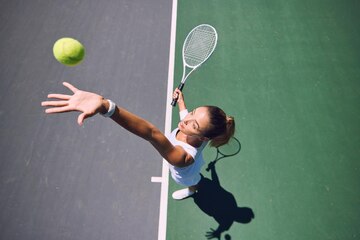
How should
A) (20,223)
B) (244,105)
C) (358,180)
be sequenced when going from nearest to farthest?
(20,223), (358,180), (244,105)

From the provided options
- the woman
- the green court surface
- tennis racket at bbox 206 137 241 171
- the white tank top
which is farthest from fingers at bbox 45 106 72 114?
tennis racket at bbox 206 137 241 171

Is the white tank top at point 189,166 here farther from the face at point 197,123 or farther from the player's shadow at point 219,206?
the player's shadow at point 219,206

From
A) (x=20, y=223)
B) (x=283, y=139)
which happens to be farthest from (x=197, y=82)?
(x=20, y=223)

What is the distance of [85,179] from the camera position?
4094mm

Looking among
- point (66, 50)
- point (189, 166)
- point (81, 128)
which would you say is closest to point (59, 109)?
point (189, 166)

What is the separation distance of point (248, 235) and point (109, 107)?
330cm

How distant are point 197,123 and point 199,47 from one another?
2.45 m

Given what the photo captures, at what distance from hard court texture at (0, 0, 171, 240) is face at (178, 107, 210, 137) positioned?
6.05ft

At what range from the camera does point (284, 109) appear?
16.2 feet

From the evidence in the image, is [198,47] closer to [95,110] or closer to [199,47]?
[199,47]

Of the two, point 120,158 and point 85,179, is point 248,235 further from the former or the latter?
point 85,179

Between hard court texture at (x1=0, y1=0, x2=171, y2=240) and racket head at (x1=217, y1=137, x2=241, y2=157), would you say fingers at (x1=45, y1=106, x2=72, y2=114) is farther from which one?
racket head at (x1=217, y1=137, x2=241, y2=157)

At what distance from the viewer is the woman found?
1.83 meters

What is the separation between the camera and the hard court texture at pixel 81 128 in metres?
3.85
